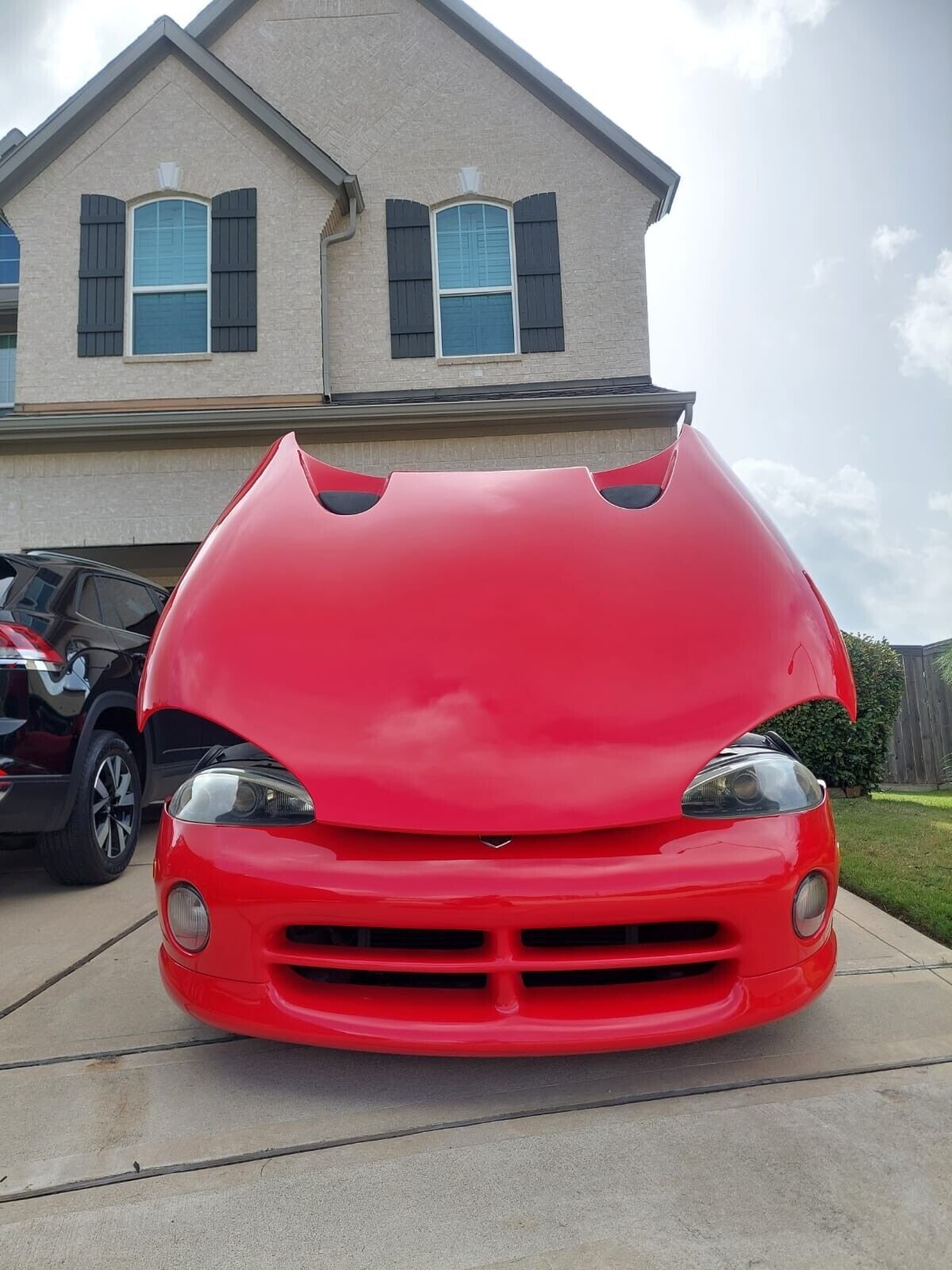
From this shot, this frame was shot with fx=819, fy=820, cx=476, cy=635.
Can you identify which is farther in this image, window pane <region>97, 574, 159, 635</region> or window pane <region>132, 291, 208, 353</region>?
window pane <region>132, 291, 208, 353</region>

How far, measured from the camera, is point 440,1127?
172cm

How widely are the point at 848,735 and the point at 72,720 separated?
17.3 feet

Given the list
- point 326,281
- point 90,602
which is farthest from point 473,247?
point 90,602

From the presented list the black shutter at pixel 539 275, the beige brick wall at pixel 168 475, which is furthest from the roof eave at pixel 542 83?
the beige brick wall at pixel 168 475

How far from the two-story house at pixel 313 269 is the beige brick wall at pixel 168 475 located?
0.03m

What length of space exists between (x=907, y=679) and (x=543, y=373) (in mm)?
5405

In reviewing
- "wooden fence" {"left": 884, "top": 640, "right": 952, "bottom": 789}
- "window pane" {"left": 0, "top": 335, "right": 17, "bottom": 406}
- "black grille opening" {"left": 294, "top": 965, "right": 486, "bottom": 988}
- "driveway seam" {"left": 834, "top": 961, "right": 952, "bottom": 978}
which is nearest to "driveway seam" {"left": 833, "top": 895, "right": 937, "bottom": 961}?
"driveway seam" {"left": 834, "top": 961, "right": 952, "bottom": 978}

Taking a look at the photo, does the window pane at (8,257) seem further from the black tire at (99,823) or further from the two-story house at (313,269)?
the black tire at (99,823)

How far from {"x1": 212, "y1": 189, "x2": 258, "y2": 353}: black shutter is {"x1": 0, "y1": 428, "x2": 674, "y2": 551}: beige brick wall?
141cm

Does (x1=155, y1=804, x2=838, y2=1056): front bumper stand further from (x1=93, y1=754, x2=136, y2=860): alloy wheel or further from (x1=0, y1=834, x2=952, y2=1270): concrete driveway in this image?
(x1=93, y1=754, x2=136, y2=860): alloy wheel

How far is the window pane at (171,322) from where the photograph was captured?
901 cm

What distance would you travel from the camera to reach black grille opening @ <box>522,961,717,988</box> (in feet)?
5.90

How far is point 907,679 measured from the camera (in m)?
9.37

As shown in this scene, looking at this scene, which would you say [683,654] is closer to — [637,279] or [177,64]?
[637,279]
